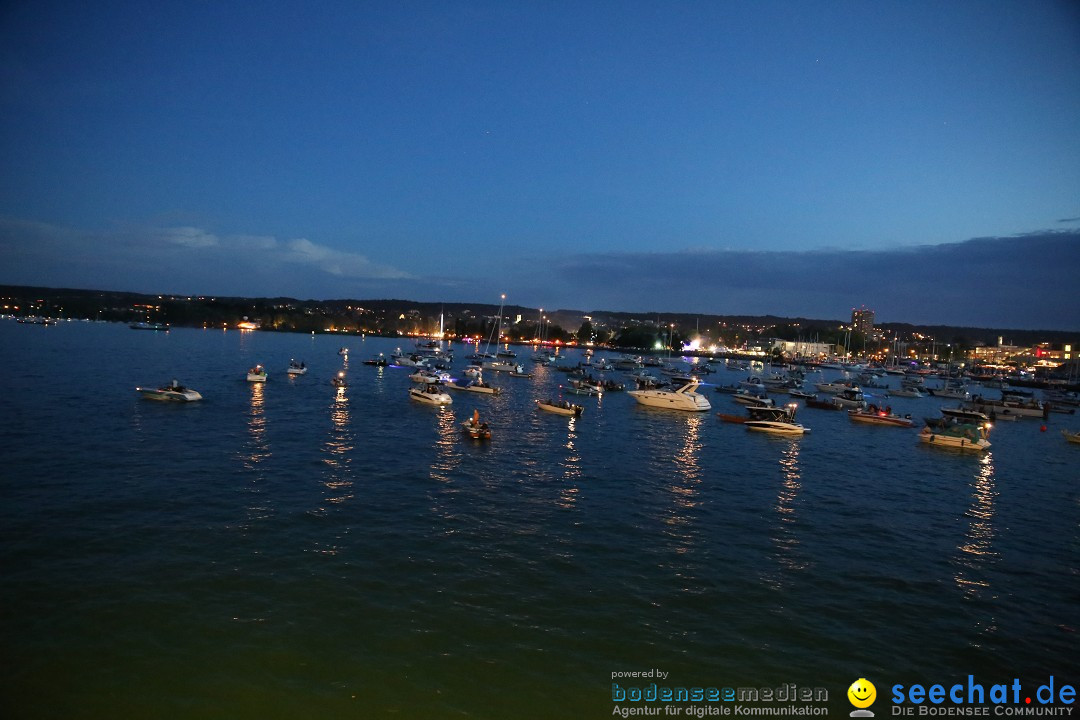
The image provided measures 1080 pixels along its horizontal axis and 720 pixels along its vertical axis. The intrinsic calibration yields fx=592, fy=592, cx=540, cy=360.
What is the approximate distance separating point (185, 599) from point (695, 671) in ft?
30.4

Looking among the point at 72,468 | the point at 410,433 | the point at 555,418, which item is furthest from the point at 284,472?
the point at 555,418

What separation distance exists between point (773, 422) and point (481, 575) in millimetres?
28577

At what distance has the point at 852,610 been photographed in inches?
479

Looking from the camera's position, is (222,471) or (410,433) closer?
(222,471)

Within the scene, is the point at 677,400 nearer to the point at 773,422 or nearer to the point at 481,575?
the point at 773,422

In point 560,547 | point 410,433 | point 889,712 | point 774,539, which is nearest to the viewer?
point 889,712

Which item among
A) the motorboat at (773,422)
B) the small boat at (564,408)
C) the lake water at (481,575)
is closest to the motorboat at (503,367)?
the small boat at (564,408)

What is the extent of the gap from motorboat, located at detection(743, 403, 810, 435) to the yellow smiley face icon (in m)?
28.1

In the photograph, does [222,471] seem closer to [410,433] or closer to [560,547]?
[410,433]

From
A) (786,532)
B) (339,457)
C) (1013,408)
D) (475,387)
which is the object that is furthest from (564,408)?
(1013,408)

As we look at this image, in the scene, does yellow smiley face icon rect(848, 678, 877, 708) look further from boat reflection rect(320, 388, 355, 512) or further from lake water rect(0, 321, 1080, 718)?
boat reflection rect(320, 388, 355, 512)

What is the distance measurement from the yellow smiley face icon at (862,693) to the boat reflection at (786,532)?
11.4ft

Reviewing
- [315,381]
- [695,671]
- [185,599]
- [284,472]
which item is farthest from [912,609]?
[315,381]

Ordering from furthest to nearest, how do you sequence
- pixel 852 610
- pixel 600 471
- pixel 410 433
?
pixel 410 433, pixel 600 471, pixel 852 610
